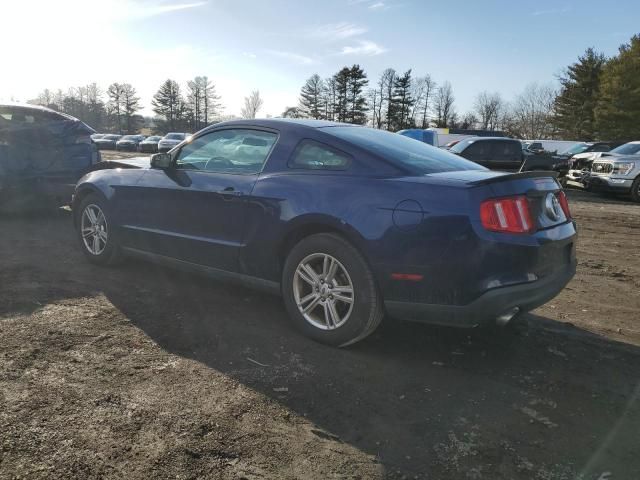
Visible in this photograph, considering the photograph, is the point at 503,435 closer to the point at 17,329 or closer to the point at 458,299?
the point at 458,299

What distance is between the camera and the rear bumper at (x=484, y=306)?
2.80 m

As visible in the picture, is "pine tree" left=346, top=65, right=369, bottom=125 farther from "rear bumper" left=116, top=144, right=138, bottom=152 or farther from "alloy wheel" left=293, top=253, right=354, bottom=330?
"alloy wheel" left=293, top=253, right=354, bottom=330

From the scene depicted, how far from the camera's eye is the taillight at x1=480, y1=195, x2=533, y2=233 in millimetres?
2793

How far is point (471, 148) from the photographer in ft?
51.3

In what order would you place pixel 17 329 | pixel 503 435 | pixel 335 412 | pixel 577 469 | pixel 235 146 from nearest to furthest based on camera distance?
pixel 577 469 → pixel 503 435 → pixel 335 412 → pixel 17 329 → pixel 235 146

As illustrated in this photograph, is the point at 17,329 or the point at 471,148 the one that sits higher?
the point at 471,148

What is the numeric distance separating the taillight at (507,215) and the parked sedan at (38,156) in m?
6.68

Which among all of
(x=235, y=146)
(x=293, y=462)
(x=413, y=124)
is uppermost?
(x=413, y=124)

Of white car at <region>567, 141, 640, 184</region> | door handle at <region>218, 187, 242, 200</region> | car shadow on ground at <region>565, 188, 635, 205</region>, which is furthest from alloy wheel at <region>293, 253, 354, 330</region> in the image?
white car at <region>567, 141, 640, 184</region>

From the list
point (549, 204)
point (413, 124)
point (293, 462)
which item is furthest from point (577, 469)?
point (413, 124)

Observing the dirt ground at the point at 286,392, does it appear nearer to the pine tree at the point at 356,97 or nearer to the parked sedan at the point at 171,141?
the parked sedan at the point at 171,141

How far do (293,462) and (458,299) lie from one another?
1.32 meters

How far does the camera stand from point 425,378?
2963 mm

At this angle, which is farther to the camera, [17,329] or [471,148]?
[471,148]
